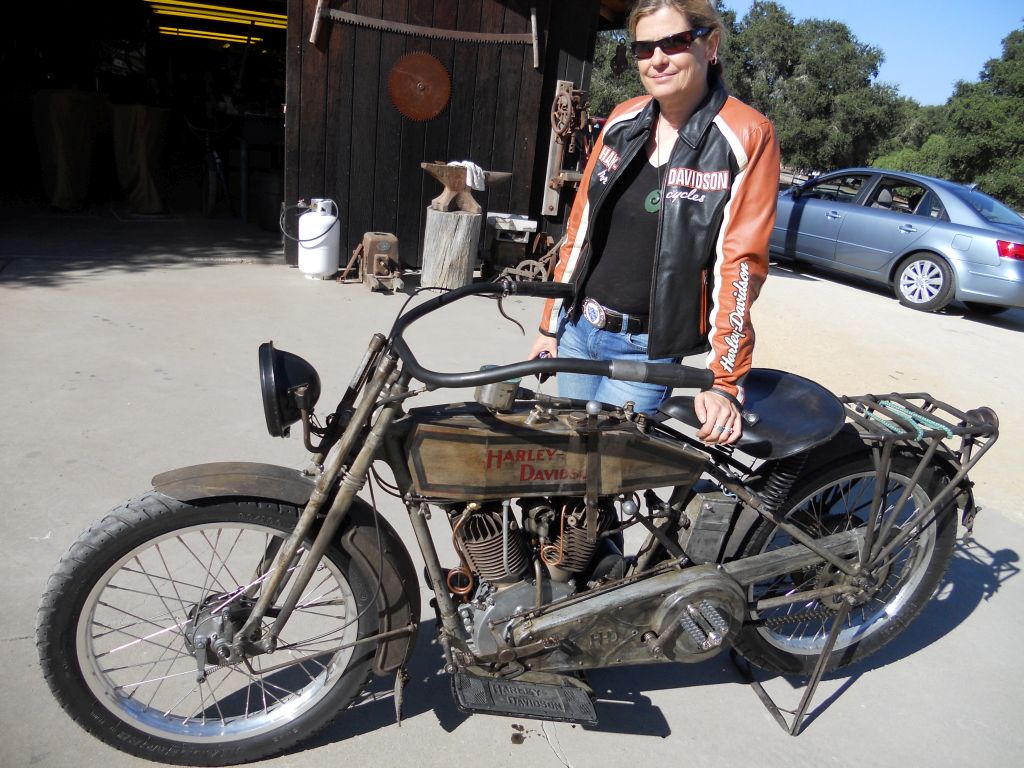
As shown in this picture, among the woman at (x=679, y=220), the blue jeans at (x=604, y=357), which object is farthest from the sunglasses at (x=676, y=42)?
the blue jeans at (x=604, y=357)

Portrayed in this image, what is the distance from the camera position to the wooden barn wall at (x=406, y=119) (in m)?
6.90

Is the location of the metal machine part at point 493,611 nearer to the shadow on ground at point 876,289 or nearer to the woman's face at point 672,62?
the woman's face at point 672,62

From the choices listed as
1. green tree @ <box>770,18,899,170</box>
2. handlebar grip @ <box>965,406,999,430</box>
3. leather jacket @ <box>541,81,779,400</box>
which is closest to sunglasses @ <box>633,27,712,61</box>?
leather jacket @ <box>541,81,779,400</box>

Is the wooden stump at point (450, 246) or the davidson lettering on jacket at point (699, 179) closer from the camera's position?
A: the davidson lettering on jacket at point (699, 179)

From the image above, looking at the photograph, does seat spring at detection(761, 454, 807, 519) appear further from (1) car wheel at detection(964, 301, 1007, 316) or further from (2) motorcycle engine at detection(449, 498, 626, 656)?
(1) car wheel at detection(964, 301, 1007, 316)

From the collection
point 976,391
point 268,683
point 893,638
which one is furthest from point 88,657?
point 976,391

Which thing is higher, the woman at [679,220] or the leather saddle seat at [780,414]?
the woman at [679,220]

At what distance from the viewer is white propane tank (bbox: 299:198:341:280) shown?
684cm

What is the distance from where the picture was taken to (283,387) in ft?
6.01

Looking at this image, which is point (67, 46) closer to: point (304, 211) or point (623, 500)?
point (304, 211)

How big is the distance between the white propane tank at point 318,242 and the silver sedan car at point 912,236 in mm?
4295

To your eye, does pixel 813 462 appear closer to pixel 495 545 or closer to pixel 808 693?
pixel 808 693

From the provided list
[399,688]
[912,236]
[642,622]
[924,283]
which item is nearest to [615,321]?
[642,622]

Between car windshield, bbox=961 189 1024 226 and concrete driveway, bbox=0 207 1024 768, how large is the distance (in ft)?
6.95
